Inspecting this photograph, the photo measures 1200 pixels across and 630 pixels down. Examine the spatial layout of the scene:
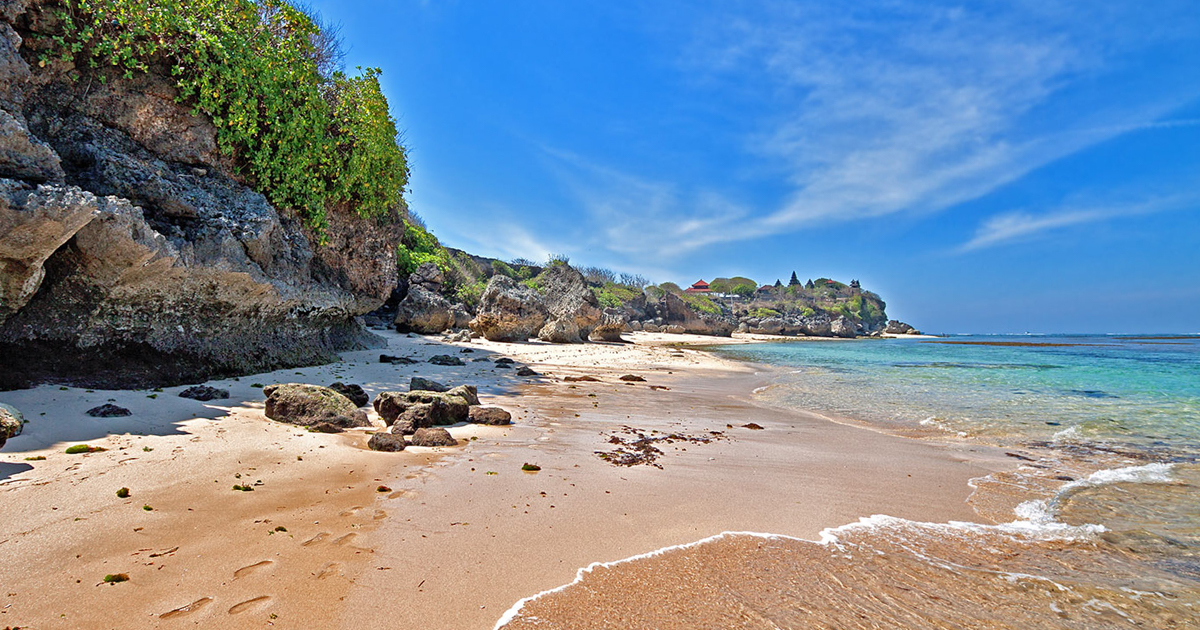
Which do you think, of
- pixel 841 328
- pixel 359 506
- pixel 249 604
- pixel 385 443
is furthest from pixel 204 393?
pixel 841 328

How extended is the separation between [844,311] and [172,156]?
103239 millimetres

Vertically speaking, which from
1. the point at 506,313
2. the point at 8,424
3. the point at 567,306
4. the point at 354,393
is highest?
the point at 567,306

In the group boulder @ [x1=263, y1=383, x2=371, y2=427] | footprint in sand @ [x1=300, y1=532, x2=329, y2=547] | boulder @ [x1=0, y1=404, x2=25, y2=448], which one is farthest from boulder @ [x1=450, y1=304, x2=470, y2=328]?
footprint in sand @ [x1=300, y1=532, x2=329, y2=547]

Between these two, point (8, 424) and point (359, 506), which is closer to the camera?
point (359, 506)

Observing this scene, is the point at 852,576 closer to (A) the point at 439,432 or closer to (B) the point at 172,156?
(A) the point at 439,432

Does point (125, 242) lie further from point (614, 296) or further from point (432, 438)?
point (614, 296)

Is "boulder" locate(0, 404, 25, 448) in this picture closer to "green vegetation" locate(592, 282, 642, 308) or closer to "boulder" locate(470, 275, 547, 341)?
"boulder" locate(470, 275, 547, 341)

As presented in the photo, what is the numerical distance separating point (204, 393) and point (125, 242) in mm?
2256

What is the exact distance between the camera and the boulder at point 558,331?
28.3 meters

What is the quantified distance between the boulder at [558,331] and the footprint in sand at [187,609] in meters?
25.9

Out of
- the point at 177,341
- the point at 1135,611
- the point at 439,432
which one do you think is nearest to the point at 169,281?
the point at 177,341

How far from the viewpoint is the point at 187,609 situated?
225cm

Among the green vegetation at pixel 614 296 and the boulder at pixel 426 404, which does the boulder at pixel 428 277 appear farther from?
the green vegetation at pixel 614 296

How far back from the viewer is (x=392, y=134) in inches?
547
